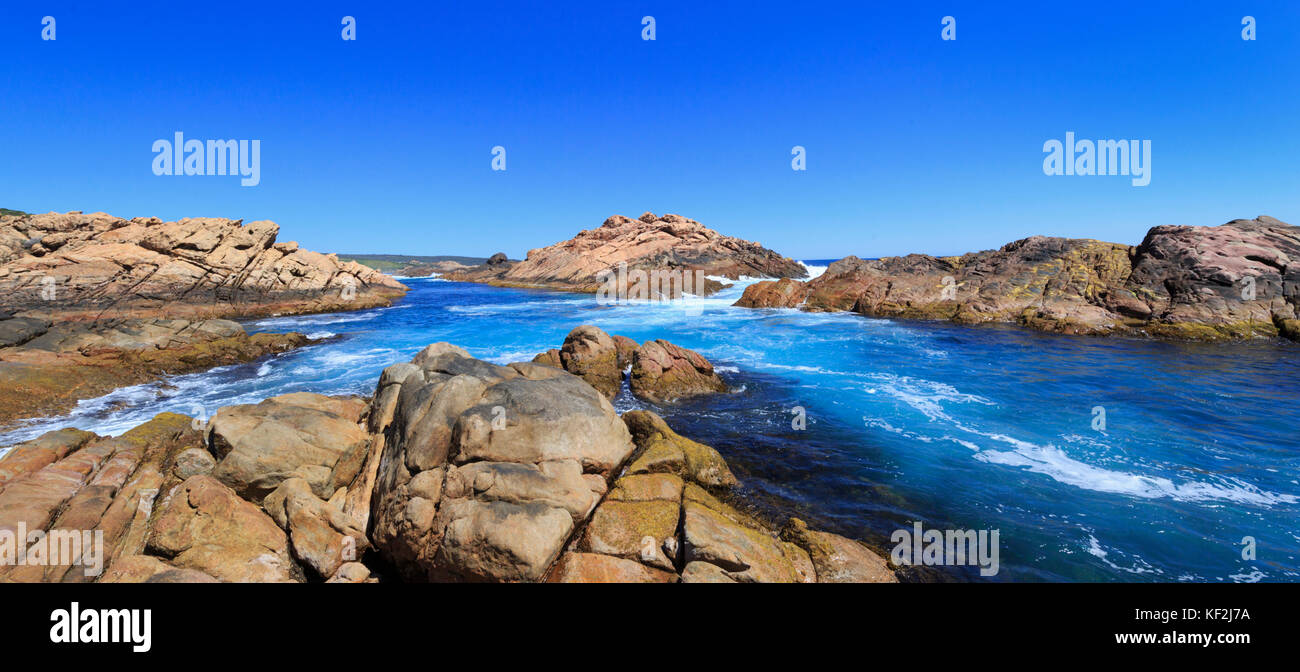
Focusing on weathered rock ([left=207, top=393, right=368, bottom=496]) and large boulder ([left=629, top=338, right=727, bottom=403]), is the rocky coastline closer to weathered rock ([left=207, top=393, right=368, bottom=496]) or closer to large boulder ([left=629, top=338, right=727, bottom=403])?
weathered rock ([left=207, top=393, right=368, bottom=496])

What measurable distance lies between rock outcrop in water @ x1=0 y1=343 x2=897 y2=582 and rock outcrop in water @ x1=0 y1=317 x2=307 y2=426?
9611 mm

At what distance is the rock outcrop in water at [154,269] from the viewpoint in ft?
115

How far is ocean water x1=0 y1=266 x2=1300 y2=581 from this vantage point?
8156mm

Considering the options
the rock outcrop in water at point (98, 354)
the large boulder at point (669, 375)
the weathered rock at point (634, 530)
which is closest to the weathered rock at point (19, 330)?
the rock outcrop in water at point (98, 354)

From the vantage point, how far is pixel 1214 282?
81.0ft

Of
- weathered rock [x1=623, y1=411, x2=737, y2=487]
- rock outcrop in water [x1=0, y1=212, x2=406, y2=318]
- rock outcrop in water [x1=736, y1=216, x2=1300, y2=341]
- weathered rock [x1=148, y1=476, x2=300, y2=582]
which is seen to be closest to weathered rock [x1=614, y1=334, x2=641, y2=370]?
weathered rock [x1=623, y1=411, x2=737, y2=487]

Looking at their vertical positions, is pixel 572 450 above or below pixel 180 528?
above

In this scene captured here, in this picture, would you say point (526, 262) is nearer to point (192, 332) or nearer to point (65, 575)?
point (192, 332)

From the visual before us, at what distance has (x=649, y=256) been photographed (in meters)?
72.9

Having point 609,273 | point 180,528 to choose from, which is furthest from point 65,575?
point 609,273

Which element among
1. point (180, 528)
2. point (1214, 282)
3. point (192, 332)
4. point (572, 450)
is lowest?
point (180, 528)

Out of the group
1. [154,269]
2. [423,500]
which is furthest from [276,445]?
[154,269]

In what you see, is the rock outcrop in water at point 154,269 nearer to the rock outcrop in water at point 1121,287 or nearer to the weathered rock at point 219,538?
the weathered rock at point 219,538
